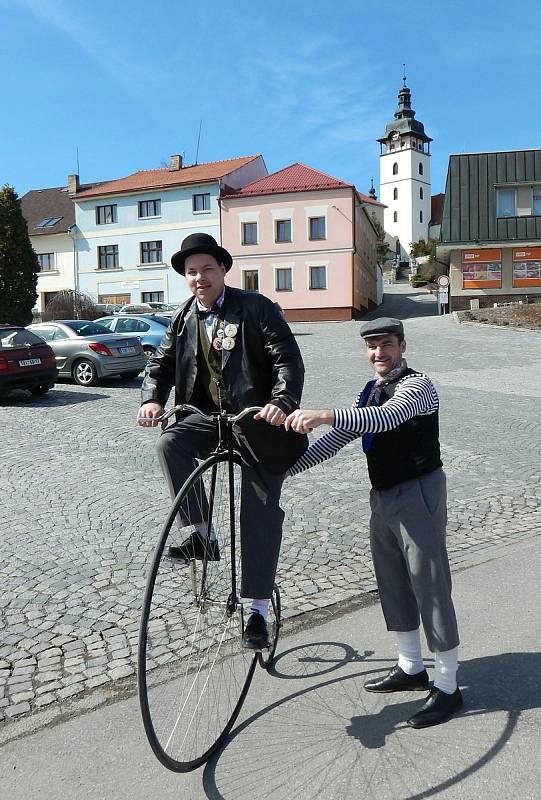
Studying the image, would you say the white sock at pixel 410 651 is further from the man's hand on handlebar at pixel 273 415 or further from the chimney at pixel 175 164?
the chimney at pixel 175 164

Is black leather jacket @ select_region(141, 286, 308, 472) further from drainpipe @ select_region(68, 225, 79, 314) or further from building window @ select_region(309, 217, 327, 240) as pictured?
drainpipe @ select_region(68, 225, 79, 314)

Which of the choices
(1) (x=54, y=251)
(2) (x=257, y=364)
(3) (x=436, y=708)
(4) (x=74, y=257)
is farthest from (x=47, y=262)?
(3) (x=436, y=708)

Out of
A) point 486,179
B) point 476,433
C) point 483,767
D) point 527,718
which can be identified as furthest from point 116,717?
point 486,179

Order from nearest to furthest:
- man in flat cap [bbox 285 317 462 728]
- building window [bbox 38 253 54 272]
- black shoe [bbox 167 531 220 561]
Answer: man in flat cap [bbox 285 317 462 728], black shoe [bbox 167 531 220 561], building window [bbox 38 253 54 272]

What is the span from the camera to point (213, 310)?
11.9 feet

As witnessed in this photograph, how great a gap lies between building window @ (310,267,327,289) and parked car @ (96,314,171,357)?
80.2ft

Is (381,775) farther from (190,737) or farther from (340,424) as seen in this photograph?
(340,424)

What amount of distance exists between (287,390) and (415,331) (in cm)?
2947

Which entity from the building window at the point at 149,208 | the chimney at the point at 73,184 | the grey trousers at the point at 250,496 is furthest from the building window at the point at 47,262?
the grey trousers at the point at 250,496

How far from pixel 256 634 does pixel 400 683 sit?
2.39ft

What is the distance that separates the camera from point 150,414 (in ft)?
11.7

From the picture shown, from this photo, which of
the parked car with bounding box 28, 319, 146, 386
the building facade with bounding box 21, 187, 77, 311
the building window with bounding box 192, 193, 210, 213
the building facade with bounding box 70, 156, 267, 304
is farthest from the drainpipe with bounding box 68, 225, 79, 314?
the parked car with bounding box 28, 319, 146, 386

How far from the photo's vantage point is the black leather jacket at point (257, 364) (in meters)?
3.38

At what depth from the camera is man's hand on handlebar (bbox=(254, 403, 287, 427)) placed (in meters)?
3.11
